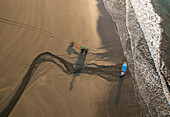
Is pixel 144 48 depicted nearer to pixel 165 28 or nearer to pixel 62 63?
pixel 165 28

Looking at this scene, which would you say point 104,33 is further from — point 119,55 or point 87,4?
point 87,4

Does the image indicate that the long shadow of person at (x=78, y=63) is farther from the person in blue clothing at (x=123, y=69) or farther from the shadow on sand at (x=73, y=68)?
the person in blue clothing at (x=123, y=69)

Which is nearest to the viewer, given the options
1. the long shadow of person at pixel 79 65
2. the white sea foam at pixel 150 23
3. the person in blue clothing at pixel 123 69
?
the long shadow of person at pixel 79 65

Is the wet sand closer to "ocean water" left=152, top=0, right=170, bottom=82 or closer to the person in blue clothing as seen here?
the person in blue clothing

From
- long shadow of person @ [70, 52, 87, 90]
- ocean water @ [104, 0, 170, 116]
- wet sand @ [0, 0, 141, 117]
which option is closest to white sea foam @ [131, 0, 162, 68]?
ocean water @ [104, 0, 170, 116]

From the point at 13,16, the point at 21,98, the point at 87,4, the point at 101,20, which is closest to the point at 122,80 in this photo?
the point at 101,20

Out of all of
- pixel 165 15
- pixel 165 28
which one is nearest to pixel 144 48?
pixel 165 28

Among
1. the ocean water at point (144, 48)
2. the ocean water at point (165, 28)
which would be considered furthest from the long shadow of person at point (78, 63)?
the ocean water at point (165, 28)
